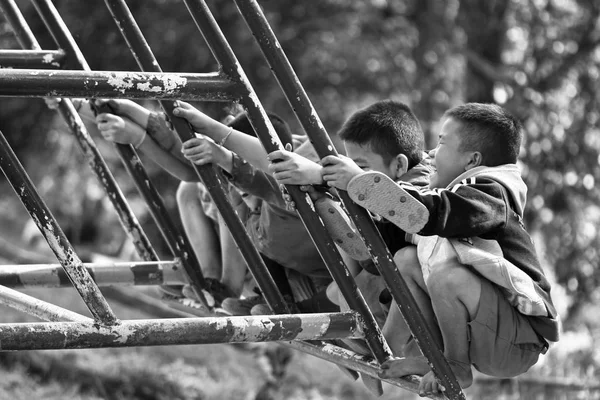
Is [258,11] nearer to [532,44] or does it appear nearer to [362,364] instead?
[362,364]

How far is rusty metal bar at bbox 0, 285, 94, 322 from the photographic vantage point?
238 centimetres

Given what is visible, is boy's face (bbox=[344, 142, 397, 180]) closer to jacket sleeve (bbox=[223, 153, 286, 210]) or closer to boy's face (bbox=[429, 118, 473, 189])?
boy's face (bbox=[429, 118, 473, 189])

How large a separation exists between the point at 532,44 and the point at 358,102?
160 centimetres

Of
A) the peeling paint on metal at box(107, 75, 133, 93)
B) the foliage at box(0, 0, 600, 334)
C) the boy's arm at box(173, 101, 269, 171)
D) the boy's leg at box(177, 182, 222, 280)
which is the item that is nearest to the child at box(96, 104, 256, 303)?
the boy's leg at box(177, 182, 222, 280)

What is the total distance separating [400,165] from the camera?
2.75m

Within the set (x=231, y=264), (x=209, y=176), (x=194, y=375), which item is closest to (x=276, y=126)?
(x=209, y=176)

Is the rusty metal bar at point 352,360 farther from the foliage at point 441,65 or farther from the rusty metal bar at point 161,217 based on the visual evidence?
the foliage at point 441,65

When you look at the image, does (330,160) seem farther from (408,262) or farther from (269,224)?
(269,224)

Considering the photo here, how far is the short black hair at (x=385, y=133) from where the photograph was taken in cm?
275

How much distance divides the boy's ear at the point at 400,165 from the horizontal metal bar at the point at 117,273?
2.88ft

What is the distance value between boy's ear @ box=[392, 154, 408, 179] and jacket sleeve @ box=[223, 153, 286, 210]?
0.40m

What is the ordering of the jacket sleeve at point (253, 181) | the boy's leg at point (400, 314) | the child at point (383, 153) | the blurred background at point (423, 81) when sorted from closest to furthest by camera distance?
Result: the boy's leg at point (400, 314), the child at point (383, 153), the jacket sleeve at point (253, 181), the blurred background at point (423, 81)

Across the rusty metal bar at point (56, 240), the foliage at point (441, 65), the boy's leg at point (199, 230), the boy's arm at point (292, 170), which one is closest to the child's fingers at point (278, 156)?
the boy's arm at point (292, 170)

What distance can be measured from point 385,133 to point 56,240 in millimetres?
960
